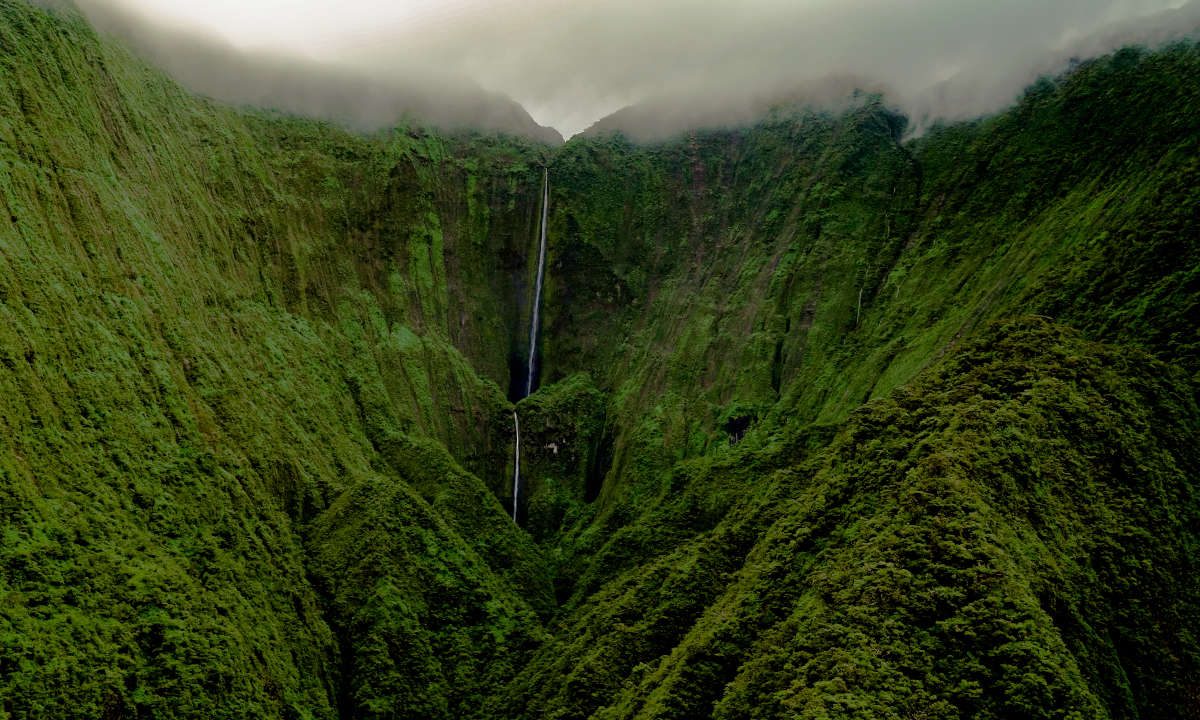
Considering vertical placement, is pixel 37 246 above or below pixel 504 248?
below

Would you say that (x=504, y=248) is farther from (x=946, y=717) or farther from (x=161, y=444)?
(x=946, y=717)

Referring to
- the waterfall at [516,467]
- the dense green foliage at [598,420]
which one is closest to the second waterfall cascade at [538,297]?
the waterfall at [516,467]

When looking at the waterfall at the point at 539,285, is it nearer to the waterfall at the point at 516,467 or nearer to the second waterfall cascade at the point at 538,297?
the second waterfall cascade at the point at 538,297

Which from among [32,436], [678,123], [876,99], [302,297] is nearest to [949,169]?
[876,99]

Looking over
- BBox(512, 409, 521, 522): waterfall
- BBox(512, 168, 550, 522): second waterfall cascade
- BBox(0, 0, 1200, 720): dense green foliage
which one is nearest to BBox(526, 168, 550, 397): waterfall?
BBox(512, 168, 550, 522): second waterfall cascade

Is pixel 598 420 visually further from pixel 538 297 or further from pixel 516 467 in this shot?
pixel 538 297

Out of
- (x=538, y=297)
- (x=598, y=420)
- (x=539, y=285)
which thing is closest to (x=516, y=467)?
(x=598, y=420)

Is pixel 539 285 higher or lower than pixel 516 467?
higher
